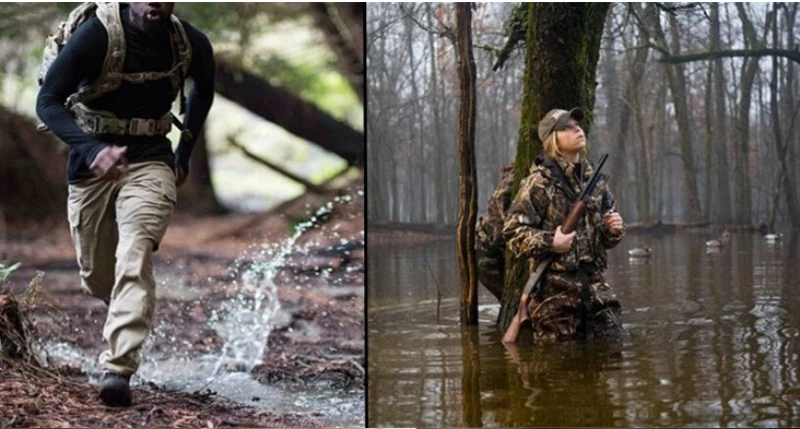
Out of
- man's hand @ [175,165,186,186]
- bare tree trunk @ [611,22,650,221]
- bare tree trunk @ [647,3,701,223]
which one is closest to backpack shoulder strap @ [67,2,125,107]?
man's hand @ [175,165,186,186]

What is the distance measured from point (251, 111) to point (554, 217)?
1.58 m

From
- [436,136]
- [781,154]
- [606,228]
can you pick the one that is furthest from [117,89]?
[781,154]

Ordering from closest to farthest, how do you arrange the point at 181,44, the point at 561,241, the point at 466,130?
the point at 181,44 → the point at 561,241 → the point at 466,130

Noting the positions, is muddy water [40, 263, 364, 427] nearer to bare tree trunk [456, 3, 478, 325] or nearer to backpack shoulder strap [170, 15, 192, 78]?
bare tree trunk [456, 3, 478, 325]

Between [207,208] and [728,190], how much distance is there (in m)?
2.36

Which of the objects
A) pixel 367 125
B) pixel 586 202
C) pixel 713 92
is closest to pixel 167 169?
pixel 367 125

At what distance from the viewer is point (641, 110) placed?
15.1ft

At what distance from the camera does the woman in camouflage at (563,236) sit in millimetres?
4273

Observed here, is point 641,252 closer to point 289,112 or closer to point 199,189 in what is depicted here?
point 289,112

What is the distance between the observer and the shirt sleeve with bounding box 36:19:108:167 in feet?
12.1

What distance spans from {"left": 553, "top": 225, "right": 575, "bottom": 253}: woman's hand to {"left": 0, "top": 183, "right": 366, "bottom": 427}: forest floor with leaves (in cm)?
89

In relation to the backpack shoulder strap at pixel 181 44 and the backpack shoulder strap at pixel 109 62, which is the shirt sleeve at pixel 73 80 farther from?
the backpack shoulder strap at pixel 181 44

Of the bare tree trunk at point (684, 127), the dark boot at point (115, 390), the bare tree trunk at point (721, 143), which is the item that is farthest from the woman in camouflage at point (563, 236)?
the dark boot at point (115, 390)

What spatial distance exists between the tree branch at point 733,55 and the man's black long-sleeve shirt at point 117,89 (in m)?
2.00
